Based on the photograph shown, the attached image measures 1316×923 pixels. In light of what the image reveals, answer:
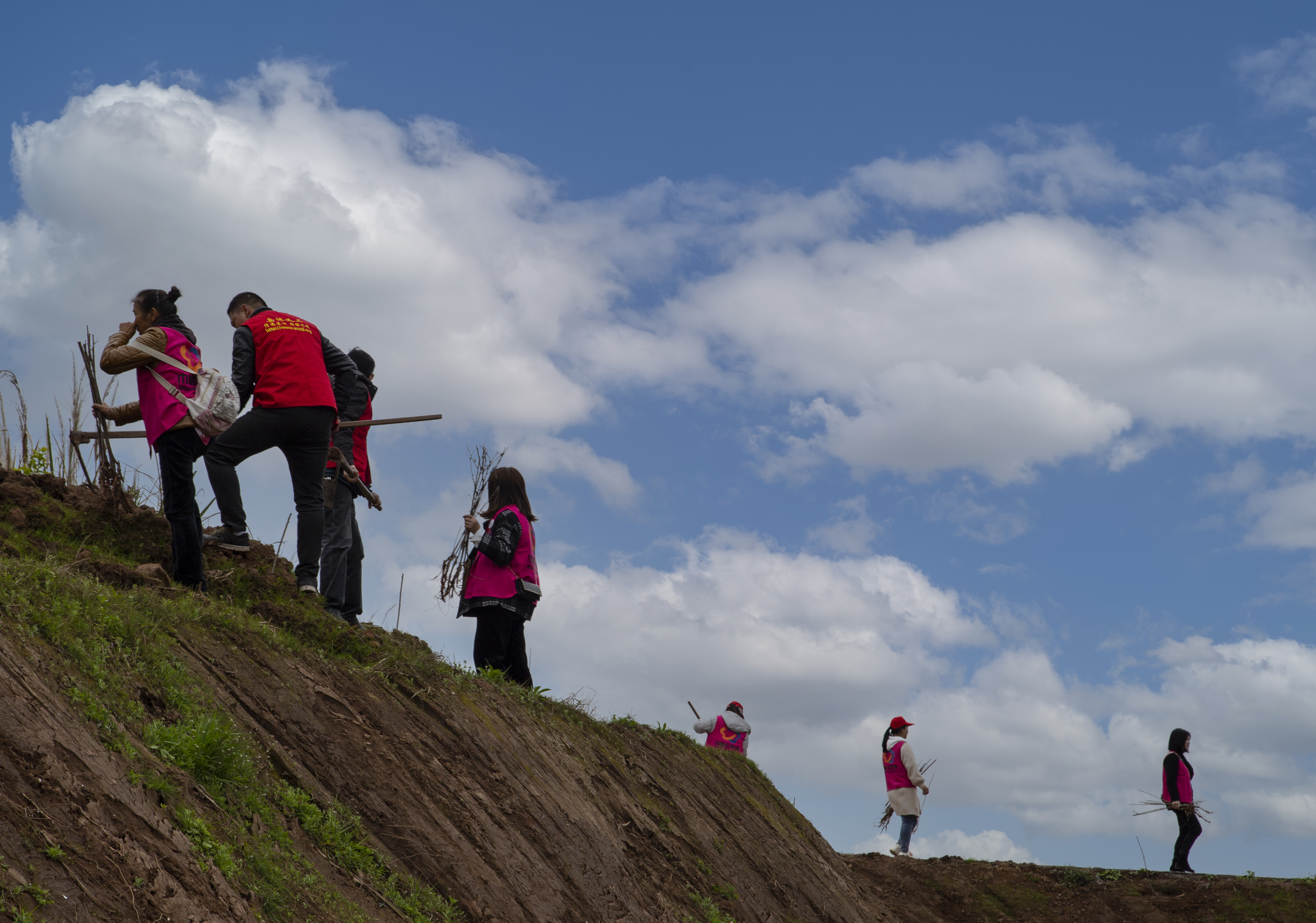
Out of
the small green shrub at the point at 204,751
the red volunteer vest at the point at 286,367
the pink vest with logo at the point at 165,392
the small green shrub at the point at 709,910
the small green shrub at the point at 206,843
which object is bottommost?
the small green shrub at the point at 709,910

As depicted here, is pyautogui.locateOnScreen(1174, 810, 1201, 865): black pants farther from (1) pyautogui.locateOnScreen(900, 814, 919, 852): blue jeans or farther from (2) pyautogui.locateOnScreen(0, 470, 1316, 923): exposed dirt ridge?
(2) pyautogui.locateOnScreen(0, 470, 1316, 923): exposed dirt ridge

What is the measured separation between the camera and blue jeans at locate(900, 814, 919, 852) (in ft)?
44.5

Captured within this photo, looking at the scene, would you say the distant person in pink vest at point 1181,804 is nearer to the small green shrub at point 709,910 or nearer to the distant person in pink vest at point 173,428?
the small green shrub at point 709,910

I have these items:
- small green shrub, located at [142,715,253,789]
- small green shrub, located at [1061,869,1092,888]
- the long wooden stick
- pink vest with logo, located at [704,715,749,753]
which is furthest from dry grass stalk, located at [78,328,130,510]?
small green shrub, located at [1061,869,1092,888]

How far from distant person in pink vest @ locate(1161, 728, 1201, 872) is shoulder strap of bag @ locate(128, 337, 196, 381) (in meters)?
12.4

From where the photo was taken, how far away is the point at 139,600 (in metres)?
5.55

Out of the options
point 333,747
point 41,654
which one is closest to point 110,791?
point 41,654

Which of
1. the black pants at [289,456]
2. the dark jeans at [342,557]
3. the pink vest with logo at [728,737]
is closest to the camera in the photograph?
the black pants at [289,456]

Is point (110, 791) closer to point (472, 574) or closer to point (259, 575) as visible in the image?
point (259, 575)

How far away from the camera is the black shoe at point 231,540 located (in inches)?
282

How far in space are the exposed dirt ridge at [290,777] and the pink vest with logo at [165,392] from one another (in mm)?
889

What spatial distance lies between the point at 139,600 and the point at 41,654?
1.31m

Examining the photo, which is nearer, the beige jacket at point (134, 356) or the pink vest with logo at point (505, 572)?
the beige jacket at point (134, 356)

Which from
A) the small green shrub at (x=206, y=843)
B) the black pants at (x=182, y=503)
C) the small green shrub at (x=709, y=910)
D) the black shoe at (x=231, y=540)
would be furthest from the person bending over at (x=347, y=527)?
the small green shrub at (x=206, y=843)
